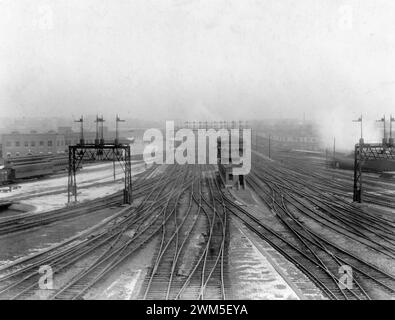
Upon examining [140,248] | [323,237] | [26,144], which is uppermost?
[26,144]

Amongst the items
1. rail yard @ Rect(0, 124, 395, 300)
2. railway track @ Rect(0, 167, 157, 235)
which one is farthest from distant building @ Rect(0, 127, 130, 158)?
railway track @ Rect(0, 167, 157, 235)

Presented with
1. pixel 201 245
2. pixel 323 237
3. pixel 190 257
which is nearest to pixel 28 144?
pixel 201 245

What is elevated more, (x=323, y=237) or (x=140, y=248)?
(x=323, y=237)

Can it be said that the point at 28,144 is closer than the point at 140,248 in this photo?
No

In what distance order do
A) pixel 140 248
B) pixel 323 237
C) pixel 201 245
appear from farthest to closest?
1. pixel 323 237
2. pixel 201 245
3. pixel 140 248

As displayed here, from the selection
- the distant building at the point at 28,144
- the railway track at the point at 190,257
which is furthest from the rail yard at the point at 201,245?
the distant building at the point at 28,144

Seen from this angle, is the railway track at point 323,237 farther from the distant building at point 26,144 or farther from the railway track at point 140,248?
the distant building at point 26,144

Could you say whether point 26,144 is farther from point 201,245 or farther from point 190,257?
point 190,257
